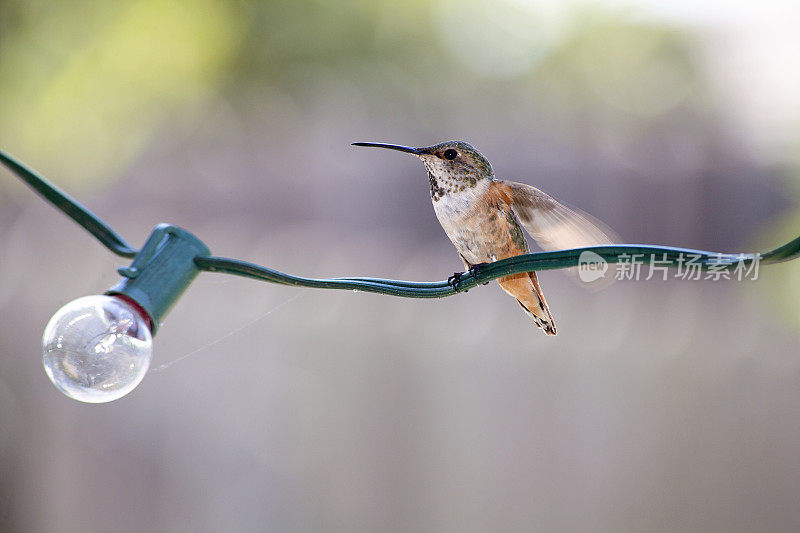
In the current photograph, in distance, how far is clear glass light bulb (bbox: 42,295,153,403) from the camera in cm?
111

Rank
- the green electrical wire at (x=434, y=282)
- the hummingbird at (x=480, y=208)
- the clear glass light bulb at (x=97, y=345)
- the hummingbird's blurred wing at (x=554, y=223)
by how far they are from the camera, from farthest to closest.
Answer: the hummingbird at (x=480, y=208) < the hummingbird's blurred wing at (x=554, y=223) < the clear glass light bulb at (x=97, y=345) < the green electrical wire at (x=434, y=282)

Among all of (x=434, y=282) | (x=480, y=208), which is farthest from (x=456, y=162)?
(x=434, y=282)

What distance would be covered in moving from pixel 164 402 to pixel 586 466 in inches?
78.5

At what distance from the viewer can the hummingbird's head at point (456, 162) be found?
62.8 inches

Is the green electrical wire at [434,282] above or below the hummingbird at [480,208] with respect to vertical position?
below

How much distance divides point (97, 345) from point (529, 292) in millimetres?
847

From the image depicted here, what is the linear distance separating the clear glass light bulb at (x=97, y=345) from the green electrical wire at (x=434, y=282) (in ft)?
0.30

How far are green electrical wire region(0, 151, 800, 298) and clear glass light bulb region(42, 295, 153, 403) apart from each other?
91 mm

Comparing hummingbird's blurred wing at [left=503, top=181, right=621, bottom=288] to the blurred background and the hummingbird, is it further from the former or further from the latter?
A: the blurred background

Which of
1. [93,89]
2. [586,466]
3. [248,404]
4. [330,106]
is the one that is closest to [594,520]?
[586,466]

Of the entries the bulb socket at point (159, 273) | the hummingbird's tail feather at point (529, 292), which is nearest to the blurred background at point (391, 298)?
the hummingbird's tail feather at point (529, 292)

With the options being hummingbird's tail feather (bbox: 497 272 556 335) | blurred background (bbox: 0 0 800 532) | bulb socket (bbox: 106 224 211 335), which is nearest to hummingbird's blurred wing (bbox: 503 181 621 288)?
hummingbird's tail feather (bbox: 497 272 556 335)

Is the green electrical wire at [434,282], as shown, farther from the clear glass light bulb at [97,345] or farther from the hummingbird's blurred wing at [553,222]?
the hummingbird's blurred wing at [553,222]

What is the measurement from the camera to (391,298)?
381cm
